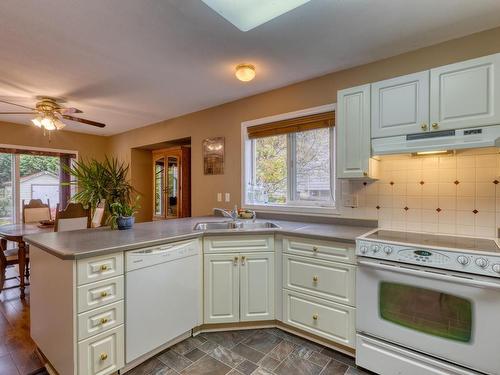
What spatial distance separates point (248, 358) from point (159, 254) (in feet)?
3.14

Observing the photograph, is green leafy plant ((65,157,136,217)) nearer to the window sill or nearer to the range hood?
the window sill

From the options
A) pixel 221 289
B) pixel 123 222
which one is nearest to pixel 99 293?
pixel 123 222

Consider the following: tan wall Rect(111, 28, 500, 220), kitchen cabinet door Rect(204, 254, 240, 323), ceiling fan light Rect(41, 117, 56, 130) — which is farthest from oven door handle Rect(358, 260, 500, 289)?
ceiling fan light Rect(41, 117, 56, 130)

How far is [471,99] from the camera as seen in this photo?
1.57 m

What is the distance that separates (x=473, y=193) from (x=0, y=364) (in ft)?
11.2

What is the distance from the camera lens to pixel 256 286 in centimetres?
212

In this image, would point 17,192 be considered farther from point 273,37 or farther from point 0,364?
point 273,37

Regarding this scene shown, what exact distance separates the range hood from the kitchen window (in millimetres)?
669

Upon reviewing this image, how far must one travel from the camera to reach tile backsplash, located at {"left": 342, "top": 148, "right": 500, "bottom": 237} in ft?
5.73

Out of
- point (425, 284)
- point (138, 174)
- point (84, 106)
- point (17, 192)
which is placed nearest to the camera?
point (425, 284)

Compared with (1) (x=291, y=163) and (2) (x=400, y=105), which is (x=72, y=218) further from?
(2) (x=400, y=105)

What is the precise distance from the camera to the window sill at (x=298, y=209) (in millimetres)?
2428

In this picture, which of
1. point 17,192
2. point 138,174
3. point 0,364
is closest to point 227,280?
point 0,364

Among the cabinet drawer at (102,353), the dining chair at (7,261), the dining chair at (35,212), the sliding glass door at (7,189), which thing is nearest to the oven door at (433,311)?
the cabinet drawer at (102,353)
